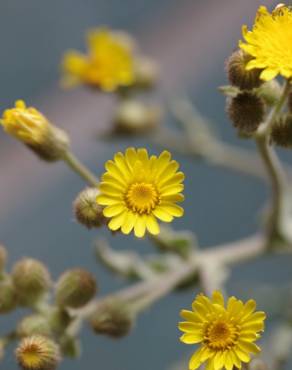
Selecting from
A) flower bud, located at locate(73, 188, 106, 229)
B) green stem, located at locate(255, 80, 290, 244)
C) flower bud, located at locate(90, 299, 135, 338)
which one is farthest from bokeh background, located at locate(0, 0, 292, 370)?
flower bud, located at locate(73, 188, 106, 229)

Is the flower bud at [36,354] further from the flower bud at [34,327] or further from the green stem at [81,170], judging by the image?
the green stem at [81,170]

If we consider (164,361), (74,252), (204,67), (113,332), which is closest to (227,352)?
(113,332)

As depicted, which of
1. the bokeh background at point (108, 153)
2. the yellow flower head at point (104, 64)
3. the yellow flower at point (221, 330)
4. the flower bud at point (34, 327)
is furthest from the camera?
the bokeh background at point (108, 153)

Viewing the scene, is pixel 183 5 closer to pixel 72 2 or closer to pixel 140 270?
pixel 72 2

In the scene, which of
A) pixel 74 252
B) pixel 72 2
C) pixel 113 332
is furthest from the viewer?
pixel 72 2

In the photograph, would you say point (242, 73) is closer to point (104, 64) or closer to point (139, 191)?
point (139, 191)

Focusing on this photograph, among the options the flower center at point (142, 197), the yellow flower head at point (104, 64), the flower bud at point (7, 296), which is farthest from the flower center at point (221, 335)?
the yellow flower head at point (104, 64)
